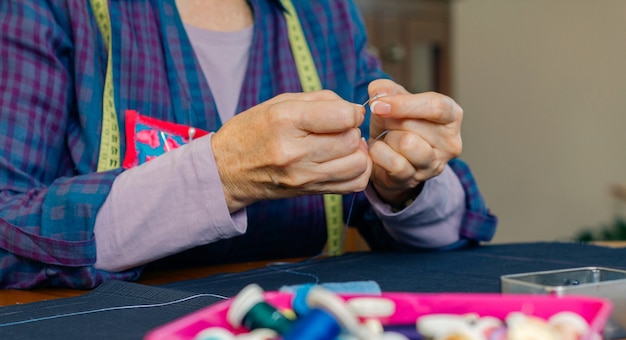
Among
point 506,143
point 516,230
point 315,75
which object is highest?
point 315,75

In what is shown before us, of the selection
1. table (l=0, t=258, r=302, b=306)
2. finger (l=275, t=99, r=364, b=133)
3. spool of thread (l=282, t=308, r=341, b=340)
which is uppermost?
finger (l=275, t=99, r=364, b=133)

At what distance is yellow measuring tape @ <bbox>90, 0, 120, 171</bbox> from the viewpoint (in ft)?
3.68

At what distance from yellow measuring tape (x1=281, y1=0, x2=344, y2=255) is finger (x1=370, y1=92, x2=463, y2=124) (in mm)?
316

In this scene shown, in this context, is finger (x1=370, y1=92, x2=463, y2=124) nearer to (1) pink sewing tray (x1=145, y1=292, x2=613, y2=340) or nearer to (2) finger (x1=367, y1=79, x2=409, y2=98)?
(2) finger (x1=367, y1=79, x2=409, y2=98)

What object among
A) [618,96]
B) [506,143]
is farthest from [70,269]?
[506,143]

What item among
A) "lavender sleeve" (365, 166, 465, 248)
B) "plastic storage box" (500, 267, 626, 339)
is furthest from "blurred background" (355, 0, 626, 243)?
"plastic storage box" (500, 267, 626, 339)

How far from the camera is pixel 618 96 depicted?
142 inches

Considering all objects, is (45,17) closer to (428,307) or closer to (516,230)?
(428,307)

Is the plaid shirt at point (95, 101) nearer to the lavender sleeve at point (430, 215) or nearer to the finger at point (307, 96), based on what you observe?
the lavender sleeve at point (430, 215)

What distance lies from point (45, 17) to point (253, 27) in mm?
368

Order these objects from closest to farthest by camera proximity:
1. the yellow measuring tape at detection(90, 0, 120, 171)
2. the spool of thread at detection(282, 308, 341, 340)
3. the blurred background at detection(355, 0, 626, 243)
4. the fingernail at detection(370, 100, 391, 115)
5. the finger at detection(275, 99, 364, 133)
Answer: the spool of thread at detection(282, 308, 341, 340)
the finger at detection(275, 99, 364, 133)
the fingernail at detection(370, 100, 391, 115)
the yellow measuring tape at detection(90, 0, 120, 171)
the blurred background at detection(355, 0, 626, 243)

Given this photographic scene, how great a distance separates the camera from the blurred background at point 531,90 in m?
3.45

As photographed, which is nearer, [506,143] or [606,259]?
[606,259]

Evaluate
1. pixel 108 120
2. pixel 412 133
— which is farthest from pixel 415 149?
pixel 108 120
